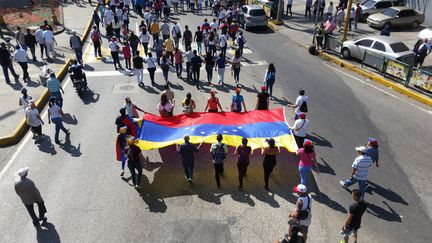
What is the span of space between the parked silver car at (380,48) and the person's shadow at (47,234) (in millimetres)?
16800

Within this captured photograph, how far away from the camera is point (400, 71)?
58.2 ft

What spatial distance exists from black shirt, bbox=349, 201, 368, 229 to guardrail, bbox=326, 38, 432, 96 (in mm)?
10950

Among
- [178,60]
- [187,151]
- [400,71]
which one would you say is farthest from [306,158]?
[400,71]

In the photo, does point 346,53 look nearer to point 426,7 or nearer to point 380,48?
point 380,48

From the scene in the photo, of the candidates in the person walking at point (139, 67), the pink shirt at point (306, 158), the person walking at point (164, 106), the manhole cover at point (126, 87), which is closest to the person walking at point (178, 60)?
the person walking at point (139, 67)

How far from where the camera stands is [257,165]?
11609mm

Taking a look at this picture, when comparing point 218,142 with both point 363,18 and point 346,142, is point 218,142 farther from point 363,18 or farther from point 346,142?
point 363,18

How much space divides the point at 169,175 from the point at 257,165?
266 cm

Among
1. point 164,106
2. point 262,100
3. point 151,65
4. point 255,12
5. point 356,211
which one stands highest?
point 255,12

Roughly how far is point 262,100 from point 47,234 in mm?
7874

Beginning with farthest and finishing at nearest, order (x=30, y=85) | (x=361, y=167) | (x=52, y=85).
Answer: (x=30, y=85) → (x=52, y=85) → (x=361, y=167)

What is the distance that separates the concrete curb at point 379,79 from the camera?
16391 mm

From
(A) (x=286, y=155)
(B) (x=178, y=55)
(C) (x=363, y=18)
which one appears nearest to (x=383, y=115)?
(A) (x=286, y=155)

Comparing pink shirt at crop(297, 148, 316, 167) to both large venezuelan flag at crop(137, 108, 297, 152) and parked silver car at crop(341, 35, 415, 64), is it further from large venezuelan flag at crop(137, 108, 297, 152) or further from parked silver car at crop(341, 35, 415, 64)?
parked silver car at crop(341, 35, 415, 64)
